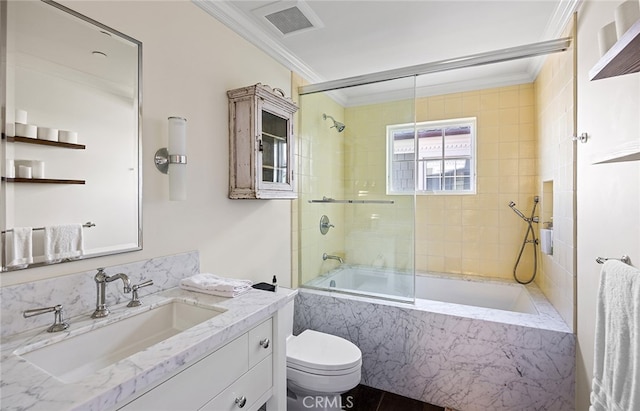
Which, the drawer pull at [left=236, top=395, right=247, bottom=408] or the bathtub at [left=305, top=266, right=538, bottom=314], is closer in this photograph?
the drawer pull at [left=236, top=395, right=247, bottom=408]

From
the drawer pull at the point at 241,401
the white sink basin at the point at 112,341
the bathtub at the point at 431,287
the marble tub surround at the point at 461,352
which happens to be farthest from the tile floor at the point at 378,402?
the white sink basin at the point at 112,341

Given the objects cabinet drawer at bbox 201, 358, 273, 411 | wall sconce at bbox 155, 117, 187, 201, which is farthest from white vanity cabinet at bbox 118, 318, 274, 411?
wall sconce at bbox 155, 117, 187, 201

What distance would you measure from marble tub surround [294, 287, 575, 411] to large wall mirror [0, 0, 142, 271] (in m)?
1.64

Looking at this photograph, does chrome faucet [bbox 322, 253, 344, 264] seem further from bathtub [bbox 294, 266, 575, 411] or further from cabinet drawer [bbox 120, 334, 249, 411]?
cabinet drawer [bbox 120, 334, 249, 411]

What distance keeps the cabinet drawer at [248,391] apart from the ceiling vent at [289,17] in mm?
1877

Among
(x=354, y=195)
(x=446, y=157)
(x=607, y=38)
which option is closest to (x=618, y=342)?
(x=607, y=38)

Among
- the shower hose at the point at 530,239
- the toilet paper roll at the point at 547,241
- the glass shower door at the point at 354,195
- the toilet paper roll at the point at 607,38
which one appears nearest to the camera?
the toilet paper roll at the point at 607,38

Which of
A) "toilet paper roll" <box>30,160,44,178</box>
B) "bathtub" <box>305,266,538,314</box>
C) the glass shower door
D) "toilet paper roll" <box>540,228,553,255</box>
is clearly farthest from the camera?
the glass shower door

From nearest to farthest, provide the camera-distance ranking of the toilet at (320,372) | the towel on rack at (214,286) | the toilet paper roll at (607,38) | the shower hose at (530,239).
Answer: the toilet paper roll at (607,38) → the towel on rack at (214,286) → the toilet at (320,372) → the shower hose at (530,239)

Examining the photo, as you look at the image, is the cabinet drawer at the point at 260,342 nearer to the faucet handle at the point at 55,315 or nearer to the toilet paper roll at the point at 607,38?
the faucet handle at the point at 55,315

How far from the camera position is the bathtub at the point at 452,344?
178cm

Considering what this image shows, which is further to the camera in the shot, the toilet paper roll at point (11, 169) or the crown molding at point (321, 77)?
the crown molding at point (321, 77)

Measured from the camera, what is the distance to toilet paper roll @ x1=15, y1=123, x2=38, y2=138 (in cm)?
98

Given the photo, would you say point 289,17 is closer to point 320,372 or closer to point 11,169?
point 11,169
